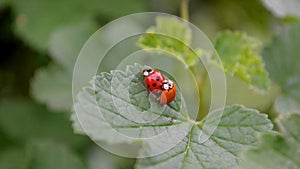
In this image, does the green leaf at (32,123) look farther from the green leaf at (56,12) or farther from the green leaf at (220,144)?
the green leaf at (220,144)

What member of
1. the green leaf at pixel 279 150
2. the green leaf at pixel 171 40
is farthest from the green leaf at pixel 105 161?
the green leaf at pixel 279 150

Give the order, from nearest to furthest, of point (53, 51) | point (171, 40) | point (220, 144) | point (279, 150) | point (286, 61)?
1. point (279, 150)
2. point (220, 144)
3. point (171, 40)
4. point (286, 61)
5. point (53, 51)

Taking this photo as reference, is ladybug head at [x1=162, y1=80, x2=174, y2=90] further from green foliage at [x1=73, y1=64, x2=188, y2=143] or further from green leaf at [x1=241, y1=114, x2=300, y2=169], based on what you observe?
green leaf at [x1=241, y1=114, x2=300, y2=169]

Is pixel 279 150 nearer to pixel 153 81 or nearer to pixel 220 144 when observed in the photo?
pixel 220 144

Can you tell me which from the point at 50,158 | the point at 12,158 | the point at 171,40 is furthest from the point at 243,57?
the point at 12,158

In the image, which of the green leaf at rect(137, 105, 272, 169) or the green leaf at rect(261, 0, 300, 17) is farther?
the green leaf at rect(261, 0, 300, 17)

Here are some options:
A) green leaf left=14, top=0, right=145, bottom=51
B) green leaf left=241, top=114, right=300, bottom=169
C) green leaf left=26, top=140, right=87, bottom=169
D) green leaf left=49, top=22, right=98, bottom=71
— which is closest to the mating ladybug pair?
green leaf left=241, top=114, right=300, bottom=169

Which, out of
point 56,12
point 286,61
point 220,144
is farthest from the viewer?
point 56,12

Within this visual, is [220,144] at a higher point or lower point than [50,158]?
higher

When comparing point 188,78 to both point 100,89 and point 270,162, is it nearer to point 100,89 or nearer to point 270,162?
point 100,89
